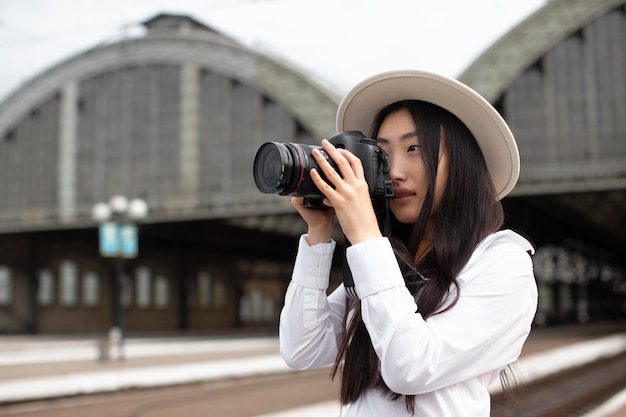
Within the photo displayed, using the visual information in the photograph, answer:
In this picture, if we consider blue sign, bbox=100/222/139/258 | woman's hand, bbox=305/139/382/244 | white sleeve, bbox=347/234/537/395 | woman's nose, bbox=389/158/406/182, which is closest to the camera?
white sleeve, bbox=347/234/537/395

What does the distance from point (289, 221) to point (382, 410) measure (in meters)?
29.7

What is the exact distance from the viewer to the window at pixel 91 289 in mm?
33300

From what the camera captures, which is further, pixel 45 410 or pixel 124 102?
pixel 124 102

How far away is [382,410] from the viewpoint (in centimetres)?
170

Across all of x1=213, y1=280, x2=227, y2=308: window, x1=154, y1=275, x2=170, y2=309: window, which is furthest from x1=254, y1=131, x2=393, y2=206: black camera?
x1=213, y1=280, x2=227, y2=308: window

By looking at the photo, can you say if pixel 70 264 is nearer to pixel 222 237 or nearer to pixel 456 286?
pixel 222 237

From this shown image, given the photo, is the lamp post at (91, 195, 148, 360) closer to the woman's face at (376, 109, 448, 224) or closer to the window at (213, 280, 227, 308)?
the woman's face at (376, 109, 448, 224)

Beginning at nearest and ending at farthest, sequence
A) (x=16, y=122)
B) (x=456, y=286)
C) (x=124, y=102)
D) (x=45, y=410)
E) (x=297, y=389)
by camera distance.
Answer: (x=456, y=286), (x=45, y=410), (x=297, y=389), (x=124, y=102), (x=16, y=122)

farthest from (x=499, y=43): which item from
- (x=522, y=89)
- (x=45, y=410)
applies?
(x=45, y=410)

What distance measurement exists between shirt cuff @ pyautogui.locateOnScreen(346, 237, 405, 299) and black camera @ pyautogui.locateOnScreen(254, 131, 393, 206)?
0.17m

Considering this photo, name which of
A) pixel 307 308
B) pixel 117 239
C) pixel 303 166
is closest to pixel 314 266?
pixel 307 308

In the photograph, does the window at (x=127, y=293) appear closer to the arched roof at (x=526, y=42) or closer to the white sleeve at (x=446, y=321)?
the arched roof at (x=526, y=42)

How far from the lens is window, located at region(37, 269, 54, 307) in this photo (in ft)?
105

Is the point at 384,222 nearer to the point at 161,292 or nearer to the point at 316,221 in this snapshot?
the point at 316,221
